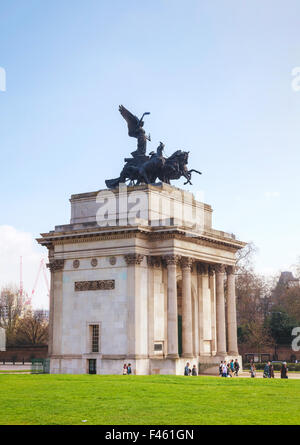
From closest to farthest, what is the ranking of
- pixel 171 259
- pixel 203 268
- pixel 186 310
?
pixel 171 259 < pixel 186 310 < pixel 203 268

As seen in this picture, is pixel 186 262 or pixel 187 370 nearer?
pixel 187 370

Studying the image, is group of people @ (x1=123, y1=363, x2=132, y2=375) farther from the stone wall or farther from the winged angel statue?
the stone wall

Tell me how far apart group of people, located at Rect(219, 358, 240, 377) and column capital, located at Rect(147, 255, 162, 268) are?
8.98m

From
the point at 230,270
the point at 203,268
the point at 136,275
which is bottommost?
the point at 136,275

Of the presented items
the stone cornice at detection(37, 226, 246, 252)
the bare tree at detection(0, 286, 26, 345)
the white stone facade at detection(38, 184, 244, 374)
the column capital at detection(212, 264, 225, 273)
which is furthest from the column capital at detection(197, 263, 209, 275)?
the bare tree at detection(0, 286, 26, 345)

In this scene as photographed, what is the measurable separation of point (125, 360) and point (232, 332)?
13430mm

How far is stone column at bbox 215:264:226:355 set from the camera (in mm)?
57487

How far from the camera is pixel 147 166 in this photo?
183 feet

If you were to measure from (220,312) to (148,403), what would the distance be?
32.1 m

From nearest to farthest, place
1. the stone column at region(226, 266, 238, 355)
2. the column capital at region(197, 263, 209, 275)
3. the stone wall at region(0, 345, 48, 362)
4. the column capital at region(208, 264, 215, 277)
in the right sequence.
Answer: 1. the column capital at region(197, 263, 209, 275)
2. the stone column at region(226, 266, 238, 355)
3. the column capital at region(208, 264, 215, 277)
4. the stone wall at region(0, 345, 48, 362)

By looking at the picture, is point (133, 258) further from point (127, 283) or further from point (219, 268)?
point (219, 268)

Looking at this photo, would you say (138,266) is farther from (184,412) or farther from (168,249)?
(184,412)

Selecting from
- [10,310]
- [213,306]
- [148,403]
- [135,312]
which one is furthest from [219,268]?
[10,310]

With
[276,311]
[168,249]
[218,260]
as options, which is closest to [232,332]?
[218,260]
